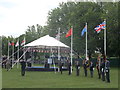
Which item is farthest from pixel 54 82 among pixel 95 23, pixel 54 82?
pixel 95 23

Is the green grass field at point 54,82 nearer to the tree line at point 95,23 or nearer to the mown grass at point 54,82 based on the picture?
the mown grass at point 54,82

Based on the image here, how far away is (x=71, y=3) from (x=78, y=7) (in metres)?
11.2

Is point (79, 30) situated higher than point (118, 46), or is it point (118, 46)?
point (79, 30)

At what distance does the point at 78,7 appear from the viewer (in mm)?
51062

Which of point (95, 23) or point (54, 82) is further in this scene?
point (95, 23)

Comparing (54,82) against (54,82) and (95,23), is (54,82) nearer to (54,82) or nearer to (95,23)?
(54,82)

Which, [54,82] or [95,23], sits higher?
[95,23]

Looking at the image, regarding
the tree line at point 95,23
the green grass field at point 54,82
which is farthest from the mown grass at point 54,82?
the tree line at point 95,23

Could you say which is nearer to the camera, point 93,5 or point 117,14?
point 117,14

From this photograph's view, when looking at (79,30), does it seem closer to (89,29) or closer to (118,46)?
(89,29)

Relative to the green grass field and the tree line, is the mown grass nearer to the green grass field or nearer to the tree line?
the green grass field

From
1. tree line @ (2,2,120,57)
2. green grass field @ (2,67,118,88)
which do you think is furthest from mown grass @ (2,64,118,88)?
tree line @ (2,2,120,57)

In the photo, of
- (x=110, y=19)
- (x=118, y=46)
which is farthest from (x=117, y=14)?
(x=118, y=46)

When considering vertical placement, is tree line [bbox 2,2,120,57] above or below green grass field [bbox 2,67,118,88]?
above
